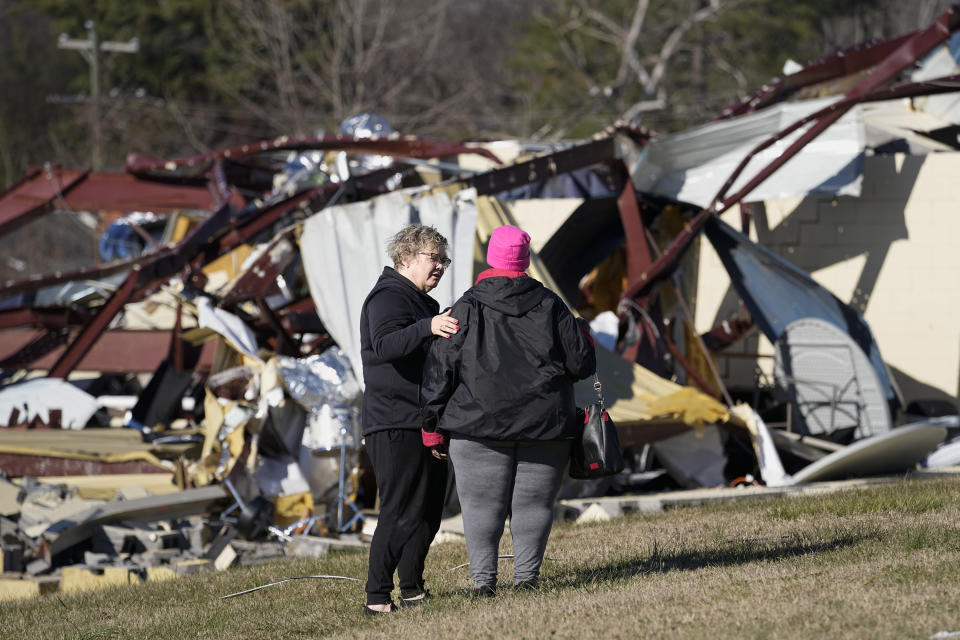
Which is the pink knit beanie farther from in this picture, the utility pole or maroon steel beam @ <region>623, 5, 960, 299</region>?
the utility pole

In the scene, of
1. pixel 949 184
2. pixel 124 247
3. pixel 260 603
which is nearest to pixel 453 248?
pixel 260 603

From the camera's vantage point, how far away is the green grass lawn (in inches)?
162

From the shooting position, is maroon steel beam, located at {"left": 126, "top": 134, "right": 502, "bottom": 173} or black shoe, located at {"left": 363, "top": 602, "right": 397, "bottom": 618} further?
maroon steel beam, located at {"left": 126, "top": 134, "right": 502, "bottom": 173}

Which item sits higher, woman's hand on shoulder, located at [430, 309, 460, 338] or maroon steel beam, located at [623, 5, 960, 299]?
maroon steel beam, located at [623, 5, 960, 299]

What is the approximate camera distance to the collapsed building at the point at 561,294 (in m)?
9.10

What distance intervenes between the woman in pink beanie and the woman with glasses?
143mm

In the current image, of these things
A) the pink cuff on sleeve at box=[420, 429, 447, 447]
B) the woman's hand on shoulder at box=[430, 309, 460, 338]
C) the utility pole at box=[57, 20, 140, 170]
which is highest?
the utility pole at box=[57, 20, 140, 170]

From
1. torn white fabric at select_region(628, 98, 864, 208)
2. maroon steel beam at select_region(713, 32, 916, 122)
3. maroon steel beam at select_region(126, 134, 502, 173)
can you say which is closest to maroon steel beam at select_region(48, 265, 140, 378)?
maroon steel beam at select_region(126, 134, 502, 173)

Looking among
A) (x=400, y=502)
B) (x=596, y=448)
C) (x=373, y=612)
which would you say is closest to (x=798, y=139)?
(x=596, y=448)

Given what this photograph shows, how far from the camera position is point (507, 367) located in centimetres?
440

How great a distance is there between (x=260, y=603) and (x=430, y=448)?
153cm

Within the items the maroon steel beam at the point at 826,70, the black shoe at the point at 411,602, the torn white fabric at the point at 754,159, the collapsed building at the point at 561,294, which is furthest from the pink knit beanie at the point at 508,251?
the maroon steel beam at the point at 826,70

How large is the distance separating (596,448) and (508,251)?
815 millimetres

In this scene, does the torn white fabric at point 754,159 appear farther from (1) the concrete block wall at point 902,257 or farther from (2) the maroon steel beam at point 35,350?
(2) the maroon steel beam at point 35,350
